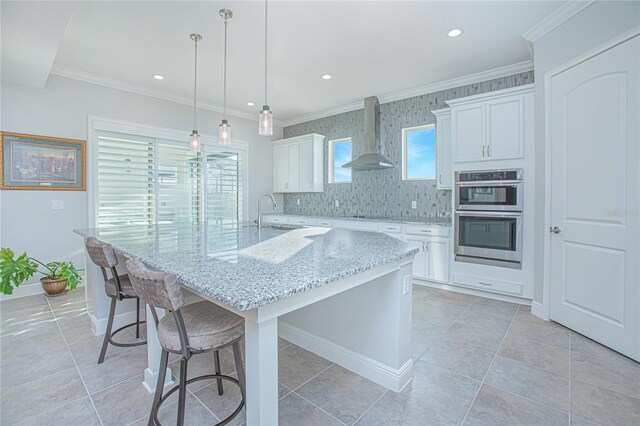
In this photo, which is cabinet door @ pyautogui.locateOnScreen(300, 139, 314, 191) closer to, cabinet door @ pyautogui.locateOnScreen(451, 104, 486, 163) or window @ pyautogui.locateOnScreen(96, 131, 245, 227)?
window @ pyautogui.locateOnScreen(96, 131, 245, 227)

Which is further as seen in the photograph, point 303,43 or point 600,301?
point 303,43

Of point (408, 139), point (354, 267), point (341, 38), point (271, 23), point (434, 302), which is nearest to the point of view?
point (354, 267)

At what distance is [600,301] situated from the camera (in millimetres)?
2389

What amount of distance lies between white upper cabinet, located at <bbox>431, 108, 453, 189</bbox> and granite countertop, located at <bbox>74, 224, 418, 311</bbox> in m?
2.11

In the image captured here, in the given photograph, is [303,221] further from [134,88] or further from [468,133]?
[134,88]

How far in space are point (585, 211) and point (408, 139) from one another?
2516 mm

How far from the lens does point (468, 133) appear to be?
3535 mm

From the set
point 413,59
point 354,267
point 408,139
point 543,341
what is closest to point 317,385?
point 354,267

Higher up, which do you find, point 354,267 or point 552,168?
point 552,168

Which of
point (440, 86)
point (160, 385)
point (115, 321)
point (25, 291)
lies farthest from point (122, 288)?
point (440, 86)

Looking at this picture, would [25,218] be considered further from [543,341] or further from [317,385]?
[543,341]

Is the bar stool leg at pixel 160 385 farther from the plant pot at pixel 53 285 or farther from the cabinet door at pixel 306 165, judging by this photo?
the cabinet door at pixel 306 165

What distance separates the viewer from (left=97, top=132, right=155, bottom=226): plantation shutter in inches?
159

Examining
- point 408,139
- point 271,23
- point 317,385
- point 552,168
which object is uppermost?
point 271,23
